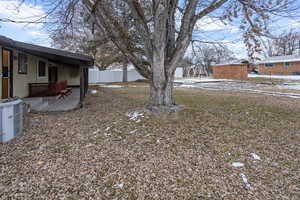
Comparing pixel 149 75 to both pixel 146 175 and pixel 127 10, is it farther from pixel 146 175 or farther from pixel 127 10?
pixel 146 175

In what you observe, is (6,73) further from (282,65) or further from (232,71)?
(282,65)

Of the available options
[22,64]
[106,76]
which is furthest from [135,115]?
[106,76]

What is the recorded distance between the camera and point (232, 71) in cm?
2719

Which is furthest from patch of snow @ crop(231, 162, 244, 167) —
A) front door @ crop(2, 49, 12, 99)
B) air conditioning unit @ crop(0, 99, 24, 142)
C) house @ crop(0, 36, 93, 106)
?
front door @ crop(2, 49, 12, 99)

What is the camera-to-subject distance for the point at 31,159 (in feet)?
10.6

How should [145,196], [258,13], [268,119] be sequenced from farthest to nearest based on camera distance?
1. [258,13]
2. [268,119]
3. [145,196]

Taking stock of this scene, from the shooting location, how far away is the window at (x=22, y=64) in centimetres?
788

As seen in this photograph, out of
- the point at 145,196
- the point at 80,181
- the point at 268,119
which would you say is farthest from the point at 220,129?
the point at 80,181

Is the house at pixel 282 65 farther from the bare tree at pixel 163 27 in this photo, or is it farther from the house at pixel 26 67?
the house at pixel 26 67

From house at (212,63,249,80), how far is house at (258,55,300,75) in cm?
616

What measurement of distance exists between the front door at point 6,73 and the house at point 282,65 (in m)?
31.8

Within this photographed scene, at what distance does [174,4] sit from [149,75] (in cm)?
205

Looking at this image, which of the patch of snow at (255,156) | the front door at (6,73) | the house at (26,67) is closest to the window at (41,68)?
the house at (26,67)

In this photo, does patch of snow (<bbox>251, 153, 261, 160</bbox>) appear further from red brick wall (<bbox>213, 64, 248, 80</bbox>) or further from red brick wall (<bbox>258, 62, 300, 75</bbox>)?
red brick wall (<bbox>258, 62, 300, 75</bbox>)
